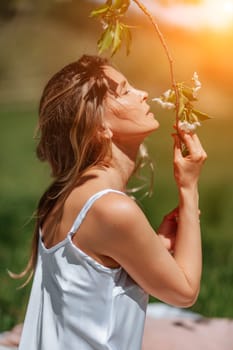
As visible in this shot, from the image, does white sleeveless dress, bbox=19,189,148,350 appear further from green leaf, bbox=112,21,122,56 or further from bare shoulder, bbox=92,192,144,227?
green leaf, bbox=112,21,122,56

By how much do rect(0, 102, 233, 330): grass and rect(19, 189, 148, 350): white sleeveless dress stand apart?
58.8 inches

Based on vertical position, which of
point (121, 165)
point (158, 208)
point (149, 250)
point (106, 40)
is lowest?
point (158, 208)

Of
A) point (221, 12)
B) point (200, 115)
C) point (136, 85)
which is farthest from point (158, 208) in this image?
point (200, 115)

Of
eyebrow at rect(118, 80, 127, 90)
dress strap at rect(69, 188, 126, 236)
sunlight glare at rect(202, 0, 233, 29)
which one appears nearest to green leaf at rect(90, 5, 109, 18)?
eyebrow at rect(118, 80, 127, 90)

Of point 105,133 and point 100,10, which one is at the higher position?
point 100,10

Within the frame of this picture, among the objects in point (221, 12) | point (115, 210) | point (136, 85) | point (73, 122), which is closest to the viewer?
point (115, 210)

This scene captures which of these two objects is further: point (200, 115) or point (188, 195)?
point (200, 115)

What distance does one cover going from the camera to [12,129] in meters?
3.57

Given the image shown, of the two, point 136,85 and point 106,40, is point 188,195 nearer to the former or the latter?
point 106,40

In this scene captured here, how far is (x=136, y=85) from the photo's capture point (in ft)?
11.3

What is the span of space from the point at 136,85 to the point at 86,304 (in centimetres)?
172

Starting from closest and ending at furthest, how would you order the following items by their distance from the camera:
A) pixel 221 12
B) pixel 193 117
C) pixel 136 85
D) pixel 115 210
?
pixel 115 210 → pixel 193 117 → pixel 221 12 → pixel 136 85

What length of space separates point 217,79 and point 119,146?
145 centimetres

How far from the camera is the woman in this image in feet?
6.02
